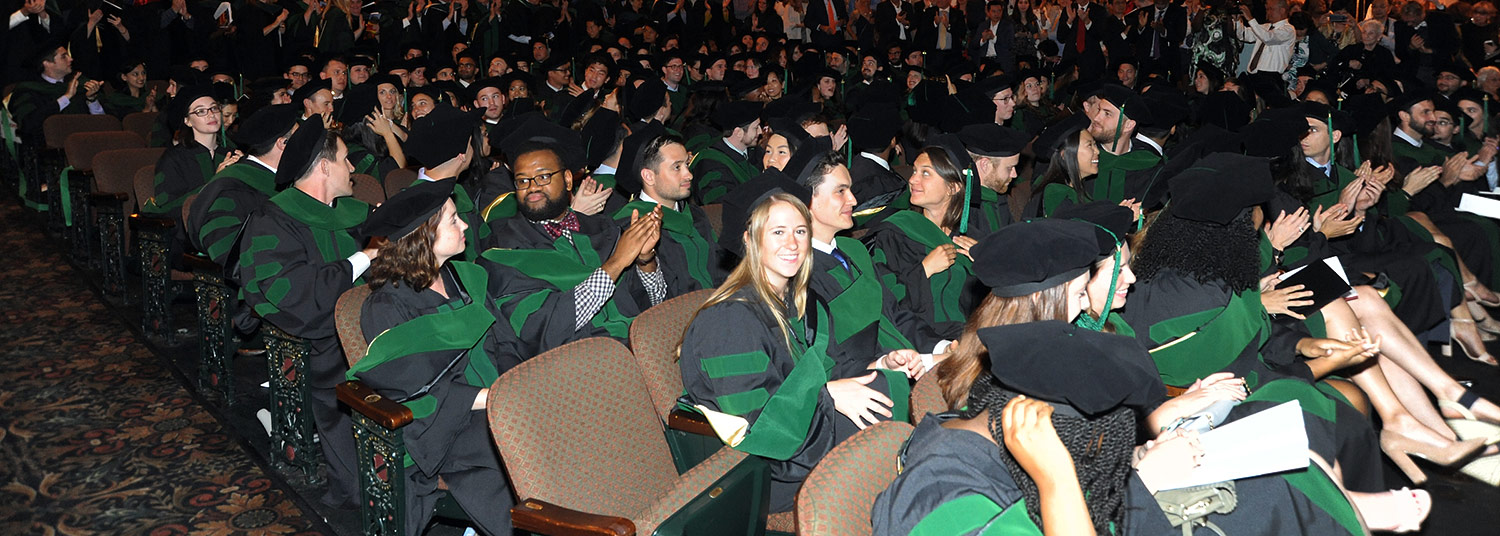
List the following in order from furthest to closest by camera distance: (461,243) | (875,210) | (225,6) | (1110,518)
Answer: (225,6) < (875,210) < (461,243) < (1110,518)

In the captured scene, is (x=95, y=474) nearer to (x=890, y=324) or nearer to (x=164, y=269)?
(x=164, y=269)

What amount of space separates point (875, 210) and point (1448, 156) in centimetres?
437

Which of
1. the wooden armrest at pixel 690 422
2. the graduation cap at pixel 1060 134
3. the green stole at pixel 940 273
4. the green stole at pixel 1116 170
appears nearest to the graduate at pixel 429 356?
the wooden armrest at pixel 690 422

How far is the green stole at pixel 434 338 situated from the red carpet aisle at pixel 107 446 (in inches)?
37.0

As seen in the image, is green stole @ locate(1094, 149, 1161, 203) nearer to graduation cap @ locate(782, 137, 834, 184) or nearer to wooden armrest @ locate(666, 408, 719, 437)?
graduation cap @ locate(782, 137, 834, 184)

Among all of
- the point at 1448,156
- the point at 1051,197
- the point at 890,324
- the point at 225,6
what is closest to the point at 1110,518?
the point at 890,324

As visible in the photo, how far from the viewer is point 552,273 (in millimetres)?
4168

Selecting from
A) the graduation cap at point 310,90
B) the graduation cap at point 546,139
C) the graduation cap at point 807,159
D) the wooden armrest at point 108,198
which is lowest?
the wooden armrest at point 108,198

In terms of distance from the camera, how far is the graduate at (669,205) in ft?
15.9

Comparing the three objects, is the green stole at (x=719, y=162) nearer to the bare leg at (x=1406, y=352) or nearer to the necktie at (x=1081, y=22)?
the bare leg at (x=1406, y=352)

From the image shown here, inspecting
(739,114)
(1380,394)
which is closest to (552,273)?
(739,114)

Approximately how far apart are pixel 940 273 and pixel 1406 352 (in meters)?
2.10

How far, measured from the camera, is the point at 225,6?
14.4 m

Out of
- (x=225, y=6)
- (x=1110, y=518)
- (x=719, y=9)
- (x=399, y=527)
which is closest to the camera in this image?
(x=1110, y=518)
